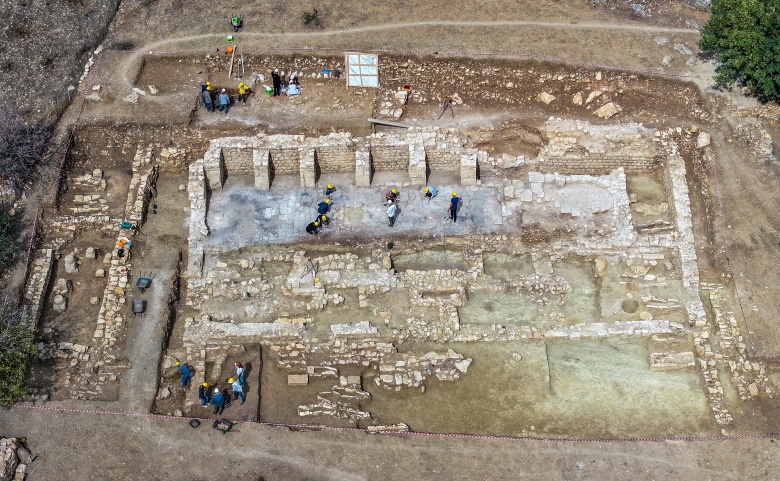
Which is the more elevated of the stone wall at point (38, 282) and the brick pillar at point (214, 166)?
the brick pillar at point (214, 166)

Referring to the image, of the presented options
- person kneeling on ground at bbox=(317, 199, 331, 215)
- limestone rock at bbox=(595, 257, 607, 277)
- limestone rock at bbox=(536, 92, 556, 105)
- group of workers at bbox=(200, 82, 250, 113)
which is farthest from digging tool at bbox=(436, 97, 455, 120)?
limestone rock at bbox=(595, 257, 607, 277)

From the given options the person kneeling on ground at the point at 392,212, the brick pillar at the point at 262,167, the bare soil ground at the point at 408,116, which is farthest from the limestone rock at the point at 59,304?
the person kneeling on ground at the point at 392,212

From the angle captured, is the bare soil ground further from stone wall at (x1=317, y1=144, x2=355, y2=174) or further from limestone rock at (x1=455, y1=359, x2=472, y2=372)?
limestone rock at (x1=455, y1=359, x2=472, y2=372)

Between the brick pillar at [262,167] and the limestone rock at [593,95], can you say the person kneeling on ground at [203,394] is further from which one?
the limestone rock at [593,95]

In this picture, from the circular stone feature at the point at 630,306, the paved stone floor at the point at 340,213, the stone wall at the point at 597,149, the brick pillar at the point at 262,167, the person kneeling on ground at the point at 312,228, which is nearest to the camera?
the circular stone feature at the point at 630,306

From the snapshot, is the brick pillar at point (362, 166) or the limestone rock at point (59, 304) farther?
the brick pillar at point (362, 166)

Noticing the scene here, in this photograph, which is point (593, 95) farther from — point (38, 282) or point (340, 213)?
point (38, 282)
